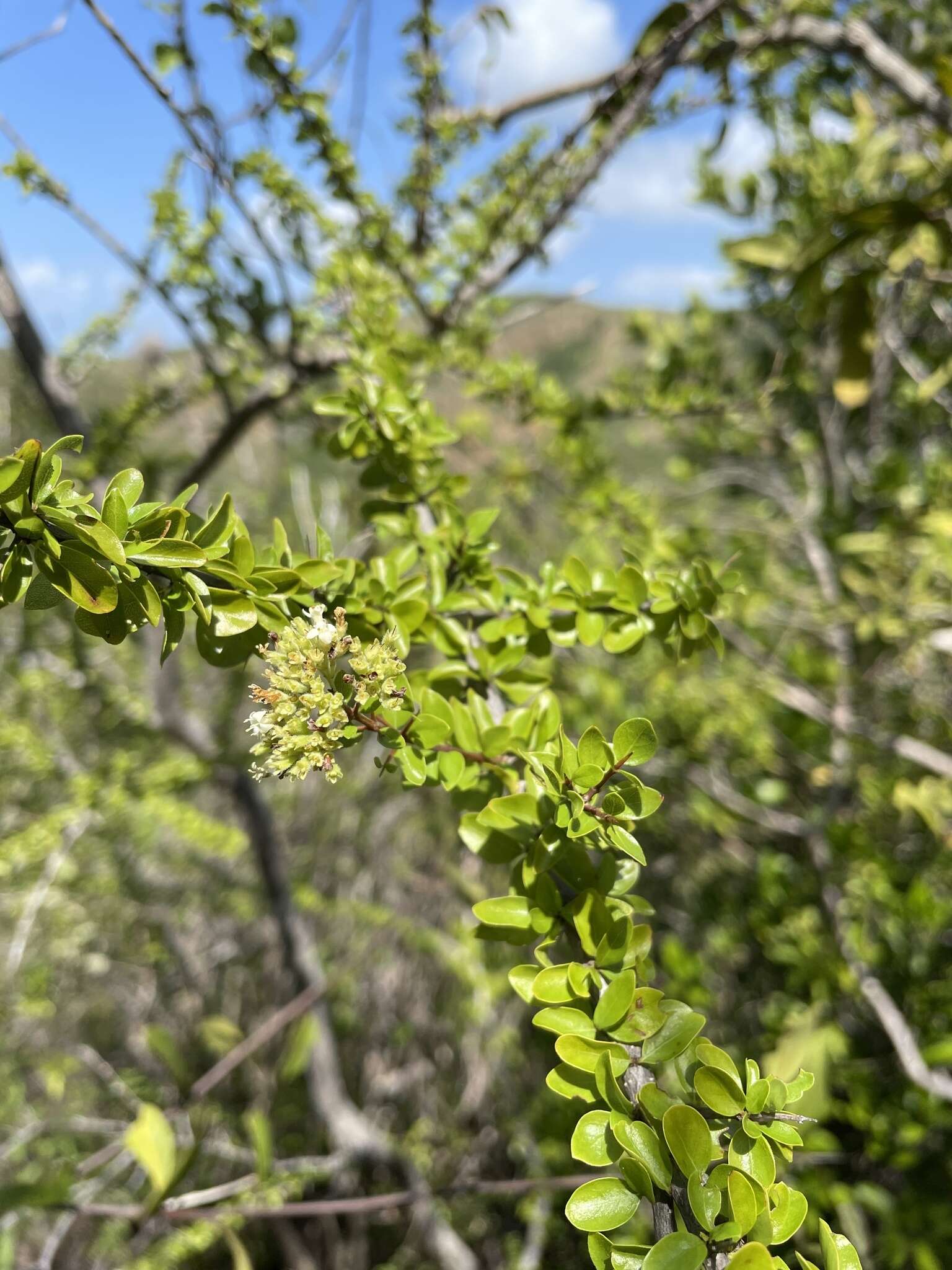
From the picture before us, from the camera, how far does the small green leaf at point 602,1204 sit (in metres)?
0.45

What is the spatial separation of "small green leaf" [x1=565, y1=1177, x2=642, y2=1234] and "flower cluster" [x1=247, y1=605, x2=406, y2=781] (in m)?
0.30

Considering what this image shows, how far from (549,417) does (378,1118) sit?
253 centimetres

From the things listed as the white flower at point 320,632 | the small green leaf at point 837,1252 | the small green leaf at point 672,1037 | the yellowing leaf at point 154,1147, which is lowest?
the yellowing leaf at point 154,1147

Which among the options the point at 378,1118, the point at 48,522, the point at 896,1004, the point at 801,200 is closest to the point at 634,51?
the point at 801,200

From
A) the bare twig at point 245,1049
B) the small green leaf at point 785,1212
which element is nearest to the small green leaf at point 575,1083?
the small green leaf at point 785,1212

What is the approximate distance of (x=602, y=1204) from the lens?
1.52 feet

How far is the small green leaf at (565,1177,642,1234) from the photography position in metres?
0.45

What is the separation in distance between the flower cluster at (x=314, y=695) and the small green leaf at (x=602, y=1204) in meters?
0.30

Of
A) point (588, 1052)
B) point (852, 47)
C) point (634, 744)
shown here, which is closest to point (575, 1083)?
point (588, 1052)

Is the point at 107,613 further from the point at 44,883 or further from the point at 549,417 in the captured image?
the point at 44,883

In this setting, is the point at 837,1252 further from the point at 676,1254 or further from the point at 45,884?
the point at 45,884

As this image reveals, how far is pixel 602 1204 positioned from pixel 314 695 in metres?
0.37

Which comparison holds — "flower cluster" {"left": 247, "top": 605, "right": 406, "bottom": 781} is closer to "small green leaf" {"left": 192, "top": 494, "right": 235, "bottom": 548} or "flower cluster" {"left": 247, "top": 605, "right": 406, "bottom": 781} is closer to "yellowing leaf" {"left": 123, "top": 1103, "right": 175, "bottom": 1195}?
"small green leaf" {"left": 192, "top": 494, "right": 235, "bottom": 548}

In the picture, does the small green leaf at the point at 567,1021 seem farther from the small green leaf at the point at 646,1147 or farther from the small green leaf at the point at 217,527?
the small green leaf at the point at 217,527
